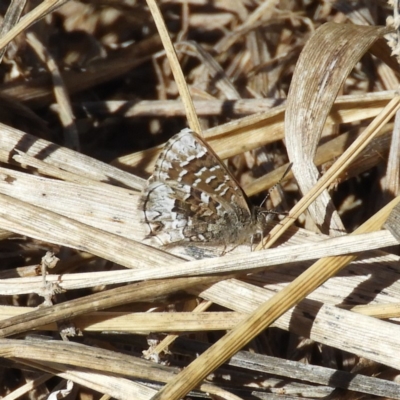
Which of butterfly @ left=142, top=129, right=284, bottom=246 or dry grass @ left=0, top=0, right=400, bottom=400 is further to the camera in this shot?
butterfly @ left=142, top=129, right=284, bottom=246

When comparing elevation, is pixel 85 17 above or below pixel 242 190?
above

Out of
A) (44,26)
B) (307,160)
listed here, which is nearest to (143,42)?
(44,26)

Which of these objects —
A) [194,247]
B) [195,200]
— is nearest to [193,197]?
[195,200]

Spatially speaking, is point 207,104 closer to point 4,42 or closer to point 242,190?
point 242,190

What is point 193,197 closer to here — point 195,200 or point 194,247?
point 195,200
